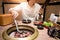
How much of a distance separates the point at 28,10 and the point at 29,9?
0.09 ft

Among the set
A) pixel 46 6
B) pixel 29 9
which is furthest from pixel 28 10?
pixel 46 6

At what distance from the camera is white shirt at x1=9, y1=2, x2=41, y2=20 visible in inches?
60.9

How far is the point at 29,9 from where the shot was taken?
1554 mm

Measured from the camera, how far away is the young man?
1534 millimetres

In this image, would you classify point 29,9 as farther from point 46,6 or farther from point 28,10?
point 46,6

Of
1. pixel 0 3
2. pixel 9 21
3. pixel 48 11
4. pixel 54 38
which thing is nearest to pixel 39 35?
pixel 54 38

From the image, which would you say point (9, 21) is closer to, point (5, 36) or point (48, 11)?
point (5, 36)

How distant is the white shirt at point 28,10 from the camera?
1547 millimetres

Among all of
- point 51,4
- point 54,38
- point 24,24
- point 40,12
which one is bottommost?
point 54,38

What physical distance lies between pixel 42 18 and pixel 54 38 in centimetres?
66

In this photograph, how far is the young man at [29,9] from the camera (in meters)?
1.53

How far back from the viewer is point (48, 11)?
66.7 inches

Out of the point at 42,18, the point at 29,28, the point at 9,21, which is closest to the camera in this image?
the point at 29,28

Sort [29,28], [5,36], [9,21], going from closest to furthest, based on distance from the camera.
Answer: [5,36] < [29,28] < [9,21]
